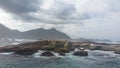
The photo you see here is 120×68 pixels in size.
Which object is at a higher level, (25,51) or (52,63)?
(25,51)

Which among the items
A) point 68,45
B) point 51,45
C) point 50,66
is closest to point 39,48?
point 51,45

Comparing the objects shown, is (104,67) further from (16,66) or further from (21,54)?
(21,54)

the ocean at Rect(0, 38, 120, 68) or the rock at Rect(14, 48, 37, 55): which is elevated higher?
the rock at Rect(14, 48, 37, 55)

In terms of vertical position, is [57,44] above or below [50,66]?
above

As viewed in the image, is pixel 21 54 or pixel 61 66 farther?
pixel 21 54

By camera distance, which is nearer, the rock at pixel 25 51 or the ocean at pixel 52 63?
the ocean at pixel 52 63

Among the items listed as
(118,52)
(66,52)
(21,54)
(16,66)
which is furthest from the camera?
(118,52)

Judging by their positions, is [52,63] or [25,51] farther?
[25,51]

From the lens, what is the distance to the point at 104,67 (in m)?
52.2

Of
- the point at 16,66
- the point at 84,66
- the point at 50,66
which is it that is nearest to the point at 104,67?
the point at 84,66

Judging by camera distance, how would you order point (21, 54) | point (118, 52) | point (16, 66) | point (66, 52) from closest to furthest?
point (16, 66), point (21, 54), point (66, 52), point (118, 52)

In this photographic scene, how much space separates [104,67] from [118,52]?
3587 centimetres

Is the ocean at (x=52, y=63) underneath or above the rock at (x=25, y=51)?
underneath

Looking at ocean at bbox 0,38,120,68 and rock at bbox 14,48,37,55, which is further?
rock at bbox 14,48,37,55
